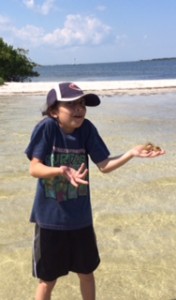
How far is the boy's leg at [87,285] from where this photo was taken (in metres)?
3.24

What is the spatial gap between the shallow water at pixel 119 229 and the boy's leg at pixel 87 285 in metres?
0.63

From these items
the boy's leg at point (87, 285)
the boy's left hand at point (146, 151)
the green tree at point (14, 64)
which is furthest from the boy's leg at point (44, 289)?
the green tree at point (14, 64)

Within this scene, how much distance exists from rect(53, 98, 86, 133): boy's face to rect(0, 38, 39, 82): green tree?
47.5 metres

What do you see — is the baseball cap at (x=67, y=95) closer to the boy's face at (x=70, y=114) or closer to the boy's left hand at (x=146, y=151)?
the boy's face at (x=70, y=114)

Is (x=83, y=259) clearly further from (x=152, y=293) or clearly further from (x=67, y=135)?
(x=152, y=293)

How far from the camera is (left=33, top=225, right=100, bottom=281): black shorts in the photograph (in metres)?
3.08

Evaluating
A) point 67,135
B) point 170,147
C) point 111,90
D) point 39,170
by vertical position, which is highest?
point 67,135

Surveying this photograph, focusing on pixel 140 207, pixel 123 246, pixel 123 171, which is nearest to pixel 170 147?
pixel 123 171

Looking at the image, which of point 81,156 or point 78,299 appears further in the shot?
point 78,299

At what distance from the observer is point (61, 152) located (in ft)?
9.97

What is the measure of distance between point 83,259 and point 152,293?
1126mm

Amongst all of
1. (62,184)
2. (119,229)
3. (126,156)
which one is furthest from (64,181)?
(119,229)

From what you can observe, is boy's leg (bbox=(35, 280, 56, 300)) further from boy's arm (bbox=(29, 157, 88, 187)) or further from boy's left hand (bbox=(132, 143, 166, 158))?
boy's left hand (bbox=(132, 143, 166, 158))

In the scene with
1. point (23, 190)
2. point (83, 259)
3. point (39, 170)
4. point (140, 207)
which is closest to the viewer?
point (39, 170)
